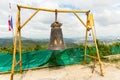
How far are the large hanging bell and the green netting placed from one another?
11.2 ft

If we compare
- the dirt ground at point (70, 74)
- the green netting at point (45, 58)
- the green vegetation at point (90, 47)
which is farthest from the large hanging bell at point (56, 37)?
the green vegetation at point (90, 47)

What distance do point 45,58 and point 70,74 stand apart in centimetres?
233

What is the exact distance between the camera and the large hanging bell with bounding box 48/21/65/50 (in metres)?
8.87

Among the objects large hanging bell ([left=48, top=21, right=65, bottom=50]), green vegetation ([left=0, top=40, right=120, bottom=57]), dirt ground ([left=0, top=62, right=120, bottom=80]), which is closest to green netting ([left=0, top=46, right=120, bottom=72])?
green vegetation ([left=0, top=40, right=120, bottom=57])

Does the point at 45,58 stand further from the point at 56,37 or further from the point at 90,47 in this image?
the point at 56,37

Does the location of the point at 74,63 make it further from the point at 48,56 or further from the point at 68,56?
the point at 48,56

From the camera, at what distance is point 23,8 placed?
9.49m

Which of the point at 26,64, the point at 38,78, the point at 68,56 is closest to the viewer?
the point at 38,78

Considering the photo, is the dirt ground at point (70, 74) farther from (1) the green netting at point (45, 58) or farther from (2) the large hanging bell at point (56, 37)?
(2) the large hanging bell at point (56, 37)

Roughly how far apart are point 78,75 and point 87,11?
353 centimetres

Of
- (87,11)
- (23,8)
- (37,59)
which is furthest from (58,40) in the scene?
(37,59)

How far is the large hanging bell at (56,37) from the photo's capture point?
29.1 feet

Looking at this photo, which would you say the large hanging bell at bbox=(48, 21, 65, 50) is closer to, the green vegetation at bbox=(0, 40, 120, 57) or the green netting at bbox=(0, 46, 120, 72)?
the green netting at bbox=(0, 46, 120, 72)

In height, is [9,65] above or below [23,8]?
below
